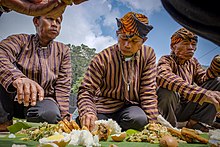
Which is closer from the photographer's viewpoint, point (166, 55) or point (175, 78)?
point (175, 78)

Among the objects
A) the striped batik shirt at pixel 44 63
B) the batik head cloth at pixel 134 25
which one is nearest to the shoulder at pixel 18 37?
the striped batik shirt at pixel 44 63

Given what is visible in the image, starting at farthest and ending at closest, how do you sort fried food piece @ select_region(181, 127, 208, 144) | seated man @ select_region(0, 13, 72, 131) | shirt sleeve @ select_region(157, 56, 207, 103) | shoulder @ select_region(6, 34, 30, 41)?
1. shirt sleeve @ select_region(157, 56, 207, 103)
2. shoulder @ select_region(6, 34, 30, 41)
3. seated man @ select_region(0, 13, 72, 131)
4. fried food piece @ select_region(181, 127, 208, 144)

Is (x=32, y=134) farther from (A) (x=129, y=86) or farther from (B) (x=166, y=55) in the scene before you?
(B) (x=166, y=55)

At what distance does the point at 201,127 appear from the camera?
2363 millimetres

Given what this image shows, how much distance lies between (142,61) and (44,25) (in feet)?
2.08

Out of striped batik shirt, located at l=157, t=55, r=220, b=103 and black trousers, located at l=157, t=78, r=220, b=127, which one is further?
black trousers, located at l=157, t=78, r=220, b=127

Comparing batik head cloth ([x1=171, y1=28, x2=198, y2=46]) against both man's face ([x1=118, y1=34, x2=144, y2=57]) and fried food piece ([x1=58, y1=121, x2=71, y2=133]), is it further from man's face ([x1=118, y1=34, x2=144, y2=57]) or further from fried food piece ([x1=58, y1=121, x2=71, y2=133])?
fried food piece ([x1=58, y1=121, x2=71, y2=133])

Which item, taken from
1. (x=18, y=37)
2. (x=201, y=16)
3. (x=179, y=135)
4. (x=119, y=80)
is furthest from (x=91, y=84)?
(x=201, y=16)

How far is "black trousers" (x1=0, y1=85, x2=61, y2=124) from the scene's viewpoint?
5.99 ft

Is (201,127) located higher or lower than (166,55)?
lower

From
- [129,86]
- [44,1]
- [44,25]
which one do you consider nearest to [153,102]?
[129,86]

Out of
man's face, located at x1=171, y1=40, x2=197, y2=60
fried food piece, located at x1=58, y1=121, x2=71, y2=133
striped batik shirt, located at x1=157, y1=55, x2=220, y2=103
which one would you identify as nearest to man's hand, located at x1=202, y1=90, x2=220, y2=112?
striped batik shirt, located at x1=157, y1=55, x2=220, y2=103

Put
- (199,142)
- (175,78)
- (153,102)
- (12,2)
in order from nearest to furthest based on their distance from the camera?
(12,2) < (199,142) < (153,102) < (175,78)

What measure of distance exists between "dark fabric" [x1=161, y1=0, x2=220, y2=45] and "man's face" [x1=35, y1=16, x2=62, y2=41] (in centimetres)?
159
